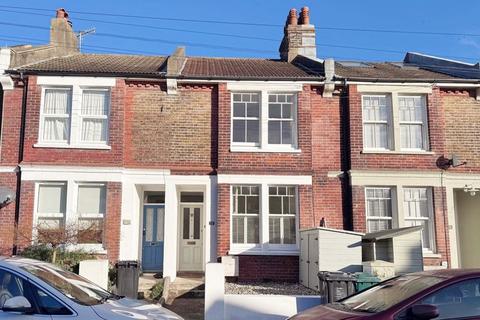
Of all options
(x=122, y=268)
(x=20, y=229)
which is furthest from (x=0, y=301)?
(x=20, y=229)

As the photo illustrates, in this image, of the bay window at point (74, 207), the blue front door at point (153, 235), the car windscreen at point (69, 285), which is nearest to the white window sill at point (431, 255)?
the blue front door at point (153, 235)

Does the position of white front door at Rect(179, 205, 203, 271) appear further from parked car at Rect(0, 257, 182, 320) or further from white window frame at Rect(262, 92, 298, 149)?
parked car at Rect(0, 257, 182, 320)

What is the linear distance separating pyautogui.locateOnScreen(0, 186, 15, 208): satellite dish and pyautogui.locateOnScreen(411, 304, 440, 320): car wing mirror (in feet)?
39.7

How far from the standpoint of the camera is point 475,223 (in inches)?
632

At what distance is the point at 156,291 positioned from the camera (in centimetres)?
1270

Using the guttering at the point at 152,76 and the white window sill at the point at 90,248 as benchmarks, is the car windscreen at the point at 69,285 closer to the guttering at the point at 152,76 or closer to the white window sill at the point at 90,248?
the white window sill at the point at 90,248

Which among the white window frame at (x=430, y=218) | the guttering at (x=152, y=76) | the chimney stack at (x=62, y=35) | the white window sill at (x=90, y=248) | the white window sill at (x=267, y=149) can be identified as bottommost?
the white window sill at (x=90, y=248)

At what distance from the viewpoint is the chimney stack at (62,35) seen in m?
17.5

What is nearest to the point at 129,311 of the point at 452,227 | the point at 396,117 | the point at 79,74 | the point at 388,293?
the point at 388,293

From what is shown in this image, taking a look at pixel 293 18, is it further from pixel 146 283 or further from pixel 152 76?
pixel 146 283

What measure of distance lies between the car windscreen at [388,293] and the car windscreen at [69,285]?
3004 millimetres

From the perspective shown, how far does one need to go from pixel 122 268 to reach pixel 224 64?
9.04 meters

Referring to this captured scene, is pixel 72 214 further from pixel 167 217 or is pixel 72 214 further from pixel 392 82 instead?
pixel 392 82

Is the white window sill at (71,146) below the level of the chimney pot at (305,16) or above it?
below
